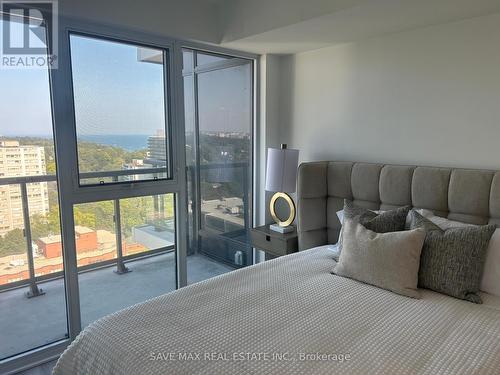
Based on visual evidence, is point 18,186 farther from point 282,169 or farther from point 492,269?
point 492,269

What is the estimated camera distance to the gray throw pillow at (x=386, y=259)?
1.83 meters

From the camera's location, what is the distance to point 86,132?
7.92 ft

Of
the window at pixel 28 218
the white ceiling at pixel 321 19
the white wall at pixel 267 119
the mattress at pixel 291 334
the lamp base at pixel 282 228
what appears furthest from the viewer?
the white wall at pixel 267 119

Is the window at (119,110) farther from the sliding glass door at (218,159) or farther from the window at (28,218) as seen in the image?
the sliding glass door at (218,159)

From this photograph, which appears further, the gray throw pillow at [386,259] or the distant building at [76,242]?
the distant building at [76,242]

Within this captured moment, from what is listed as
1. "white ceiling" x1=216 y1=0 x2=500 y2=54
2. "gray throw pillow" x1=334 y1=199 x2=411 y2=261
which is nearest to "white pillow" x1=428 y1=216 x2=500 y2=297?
"gray throw pillow" x1=334 y1=199 x2=411 y2=261

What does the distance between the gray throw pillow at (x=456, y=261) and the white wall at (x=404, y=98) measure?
2.10 ft

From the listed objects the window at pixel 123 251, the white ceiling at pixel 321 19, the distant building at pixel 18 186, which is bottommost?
the window at pixel 123 251

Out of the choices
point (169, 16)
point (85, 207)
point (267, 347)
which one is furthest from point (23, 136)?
point (267, 347)

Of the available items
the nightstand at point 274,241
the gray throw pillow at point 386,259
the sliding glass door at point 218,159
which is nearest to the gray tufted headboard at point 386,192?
the nightstand at point 274,241

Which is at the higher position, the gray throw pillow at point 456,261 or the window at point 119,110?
the window at point 119,110

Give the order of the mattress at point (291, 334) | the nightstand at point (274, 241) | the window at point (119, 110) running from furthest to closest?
the nightstand at point (274, 241) → the window at point (119, 110) → the mattress at point (291, 334)

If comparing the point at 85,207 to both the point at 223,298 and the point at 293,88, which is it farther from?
the point at 293,88

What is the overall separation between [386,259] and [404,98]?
128 centimetres
